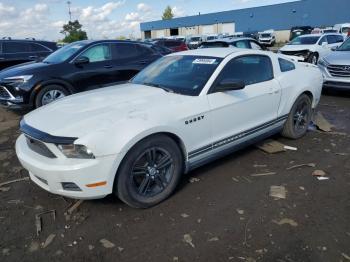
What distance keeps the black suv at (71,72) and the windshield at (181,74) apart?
312cm

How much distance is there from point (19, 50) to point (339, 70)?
33.0 ft

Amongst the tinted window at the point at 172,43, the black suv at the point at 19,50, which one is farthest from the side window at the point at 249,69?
the tinted window at the point at 172,43

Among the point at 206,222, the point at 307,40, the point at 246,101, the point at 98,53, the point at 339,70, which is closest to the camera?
the point at 206,222

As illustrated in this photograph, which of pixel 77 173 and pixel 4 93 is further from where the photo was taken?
pixel 4 93

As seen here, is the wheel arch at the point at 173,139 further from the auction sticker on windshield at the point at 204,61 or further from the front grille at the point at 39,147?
the auction sticker on windshield at the point at 204,61

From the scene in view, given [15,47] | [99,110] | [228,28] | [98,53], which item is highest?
[228,28]

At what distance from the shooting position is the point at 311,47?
1443 centimetres

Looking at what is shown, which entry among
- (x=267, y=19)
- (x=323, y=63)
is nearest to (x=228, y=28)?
(x=267, y=19)

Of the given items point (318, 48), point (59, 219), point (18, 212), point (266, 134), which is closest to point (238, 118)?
point (266, 134)

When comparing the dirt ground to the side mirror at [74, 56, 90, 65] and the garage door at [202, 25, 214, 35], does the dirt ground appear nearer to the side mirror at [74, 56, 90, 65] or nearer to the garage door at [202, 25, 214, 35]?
the side mirror at [74, 56, 90, 65]

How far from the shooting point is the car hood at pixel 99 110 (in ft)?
10.1

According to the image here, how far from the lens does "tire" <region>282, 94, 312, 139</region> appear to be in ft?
17.1

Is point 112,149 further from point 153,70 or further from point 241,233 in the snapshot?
point 153,70

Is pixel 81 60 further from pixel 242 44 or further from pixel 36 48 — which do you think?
pixel 242 44
